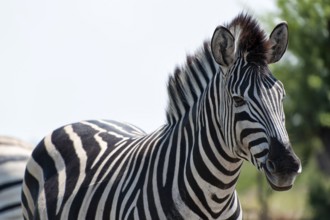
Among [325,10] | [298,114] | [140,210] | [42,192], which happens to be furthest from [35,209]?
[298,114]

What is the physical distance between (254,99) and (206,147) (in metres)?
0.60

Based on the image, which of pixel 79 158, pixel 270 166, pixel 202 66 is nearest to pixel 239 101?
pixel 270 166

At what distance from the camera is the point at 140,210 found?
678 centimetres

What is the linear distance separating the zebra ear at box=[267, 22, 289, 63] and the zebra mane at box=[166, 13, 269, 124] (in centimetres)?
12

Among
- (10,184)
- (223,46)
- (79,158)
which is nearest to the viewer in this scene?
(223,46)

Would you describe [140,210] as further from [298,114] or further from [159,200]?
[298,114]

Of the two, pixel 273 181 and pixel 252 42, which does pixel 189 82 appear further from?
pixel 273 181

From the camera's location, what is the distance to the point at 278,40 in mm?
6809

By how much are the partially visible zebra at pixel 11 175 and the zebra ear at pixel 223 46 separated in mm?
4344

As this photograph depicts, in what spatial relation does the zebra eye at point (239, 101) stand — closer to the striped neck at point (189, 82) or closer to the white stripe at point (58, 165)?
the striped neck at point (189, 82)

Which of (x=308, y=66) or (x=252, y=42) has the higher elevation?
(x=252, y=42)

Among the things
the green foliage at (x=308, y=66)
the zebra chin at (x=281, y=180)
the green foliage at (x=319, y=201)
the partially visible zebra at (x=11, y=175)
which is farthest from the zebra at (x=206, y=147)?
the green foliage at (x=319, y=201)

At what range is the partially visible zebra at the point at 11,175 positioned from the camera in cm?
1038

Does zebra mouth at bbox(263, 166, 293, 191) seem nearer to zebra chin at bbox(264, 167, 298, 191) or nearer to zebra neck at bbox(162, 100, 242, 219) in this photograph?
zebra chin at bbox(264, 167, 298, 191)
